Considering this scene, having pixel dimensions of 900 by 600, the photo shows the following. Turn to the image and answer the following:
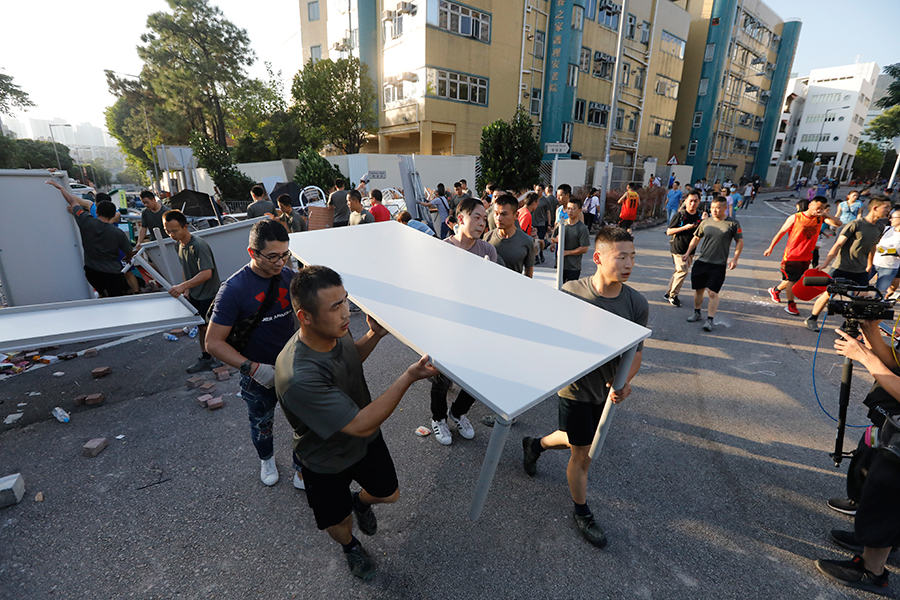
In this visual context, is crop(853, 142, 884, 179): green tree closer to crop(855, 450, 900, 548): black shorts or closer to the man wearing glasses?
crop(855, 450, 900, 548): black shorts

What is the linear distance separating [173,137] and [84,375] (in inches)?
1515

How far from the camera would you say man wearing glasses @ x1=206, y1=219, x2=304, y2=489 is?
8.70 feet

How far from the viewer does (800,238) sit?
638 centimetres

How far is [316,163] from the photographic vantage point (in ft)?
59.4

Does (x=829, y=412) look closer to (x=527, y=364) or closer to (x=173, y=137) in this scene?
(x=527, y=364)

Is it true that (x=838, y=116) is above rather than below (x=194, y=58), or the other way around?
above

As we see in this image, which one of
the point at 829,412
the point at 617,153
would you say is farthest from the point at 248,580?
the point at 617,153

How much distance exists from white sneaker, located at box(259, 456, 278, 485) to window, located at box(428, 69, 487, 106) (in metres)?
22.0

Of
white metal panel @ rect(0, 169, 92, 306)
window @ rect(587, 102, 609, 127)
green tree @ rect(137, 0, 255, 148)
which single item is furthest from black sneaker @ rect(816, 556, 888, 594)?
green tree @ rect(137, 0, 255, 148)

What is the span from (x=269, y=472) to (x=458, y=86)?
76.7 ft

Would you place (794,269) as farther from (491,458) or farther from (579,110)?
(579,110)

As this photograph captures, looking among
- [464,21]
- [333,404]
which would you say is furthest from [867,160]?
[333,404]

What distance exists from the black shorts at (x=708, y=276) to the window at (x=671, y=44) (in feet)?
109

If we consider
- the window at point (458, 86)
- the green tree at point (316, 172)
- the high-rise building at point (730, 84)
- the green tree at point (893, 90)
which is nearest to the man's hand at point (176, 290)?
the green tree at point (316, 172)
